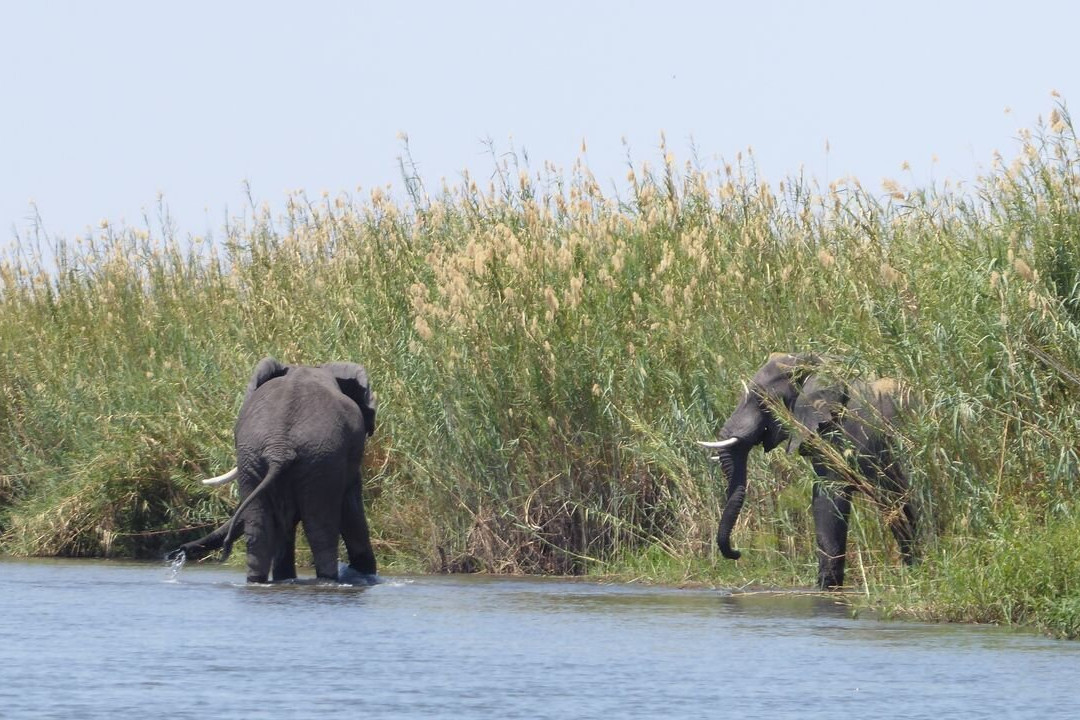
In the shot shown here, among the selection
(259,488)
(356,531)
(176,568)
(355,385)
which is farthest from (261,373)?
(176,568)

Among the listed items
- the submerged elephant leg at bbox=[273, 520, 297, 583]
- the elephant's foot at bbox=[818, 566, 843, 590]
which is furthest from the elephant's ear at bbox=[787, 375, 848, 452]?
the submerged elephant leg at bbox=[273, 520, 297, 583]

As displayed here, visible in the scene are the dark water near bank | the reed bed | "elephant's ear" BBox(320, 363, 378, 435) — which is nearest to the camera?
the dark water near bank

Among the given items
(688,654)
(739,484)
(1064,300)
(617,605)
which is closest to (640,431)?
(739,484)

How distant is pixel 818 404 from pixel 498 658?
4238 mm

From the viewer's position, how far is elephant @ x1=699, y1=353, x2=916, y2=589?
14234 mm

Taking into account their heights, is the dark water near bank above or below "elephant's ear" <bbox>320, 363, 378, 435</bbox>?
below

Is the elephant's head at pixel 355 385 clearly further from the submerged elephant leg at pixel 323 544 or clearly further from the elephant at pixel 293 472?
the submerged elephant leg at pixel 323 544

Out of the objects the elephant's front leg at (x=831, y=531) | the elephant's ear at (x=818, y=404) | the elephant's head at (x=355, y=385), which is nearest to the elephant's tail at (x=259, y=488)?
the elephant's head at (x=355, y=385)

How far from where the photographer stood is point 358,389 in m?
16.8

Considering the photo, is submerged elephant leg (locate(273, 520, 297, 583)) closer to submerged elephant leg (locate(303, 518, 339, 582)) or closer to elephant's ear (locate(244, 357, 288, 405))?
submerged elephant leg (locate(303, 518, 339, 582))

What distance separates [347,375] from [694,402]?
2.64 metres

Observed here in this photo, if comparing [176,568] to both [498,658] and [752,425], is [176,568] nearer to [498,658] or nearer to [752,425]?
[752,425]

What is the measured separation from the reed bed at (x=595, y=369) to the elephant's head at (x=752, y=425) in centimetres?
35

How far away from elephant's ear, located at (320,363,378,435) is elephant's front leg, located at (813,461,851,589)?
3625mm
